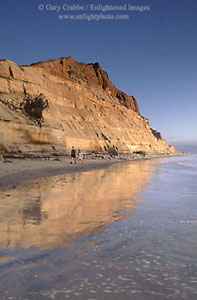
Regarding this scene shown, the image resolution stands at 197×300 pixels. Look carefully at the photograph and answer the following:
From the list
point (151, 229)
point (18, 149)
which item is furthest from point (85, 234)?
point (18, 149)

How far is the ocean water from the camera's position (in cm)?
206

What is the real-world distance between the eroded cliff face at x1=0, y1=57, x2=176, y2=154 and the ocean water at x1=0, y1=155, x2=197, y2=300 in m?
14.6

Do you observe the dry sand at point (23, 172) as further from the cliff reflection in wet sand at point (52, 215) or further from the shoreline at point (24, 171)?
the cliff reflection in wet sand at point (52, 215)

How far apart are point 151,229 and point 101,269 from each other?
158cm

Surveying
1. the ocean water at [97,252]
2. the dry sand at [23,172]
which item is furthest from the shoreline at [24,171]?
the ocean water at [97,252]

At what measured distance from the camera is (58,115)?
28.5 meters

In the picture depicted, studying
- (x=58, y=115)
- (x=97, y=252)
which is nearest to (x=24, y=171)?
(x=97, y=252)

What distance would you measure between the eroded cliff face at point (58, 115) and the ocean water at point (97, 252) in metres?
14.6

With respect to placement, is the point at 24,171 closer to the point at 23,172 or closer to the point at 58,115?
the point at 23,172

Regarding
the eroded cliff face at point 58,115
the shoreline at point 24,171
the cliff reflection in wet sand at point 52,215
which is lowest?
the cliff reflection in wet sand at point 52,215

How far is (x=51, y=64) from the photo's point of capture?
39875 mm

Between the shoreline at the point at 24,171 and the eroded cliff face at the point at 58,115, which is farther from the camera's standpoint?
the eroded cliff face at the point at 58,115

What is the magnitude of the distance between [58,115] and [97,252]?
87.2ft

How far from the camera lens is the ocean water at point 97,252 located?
6.77 feet
